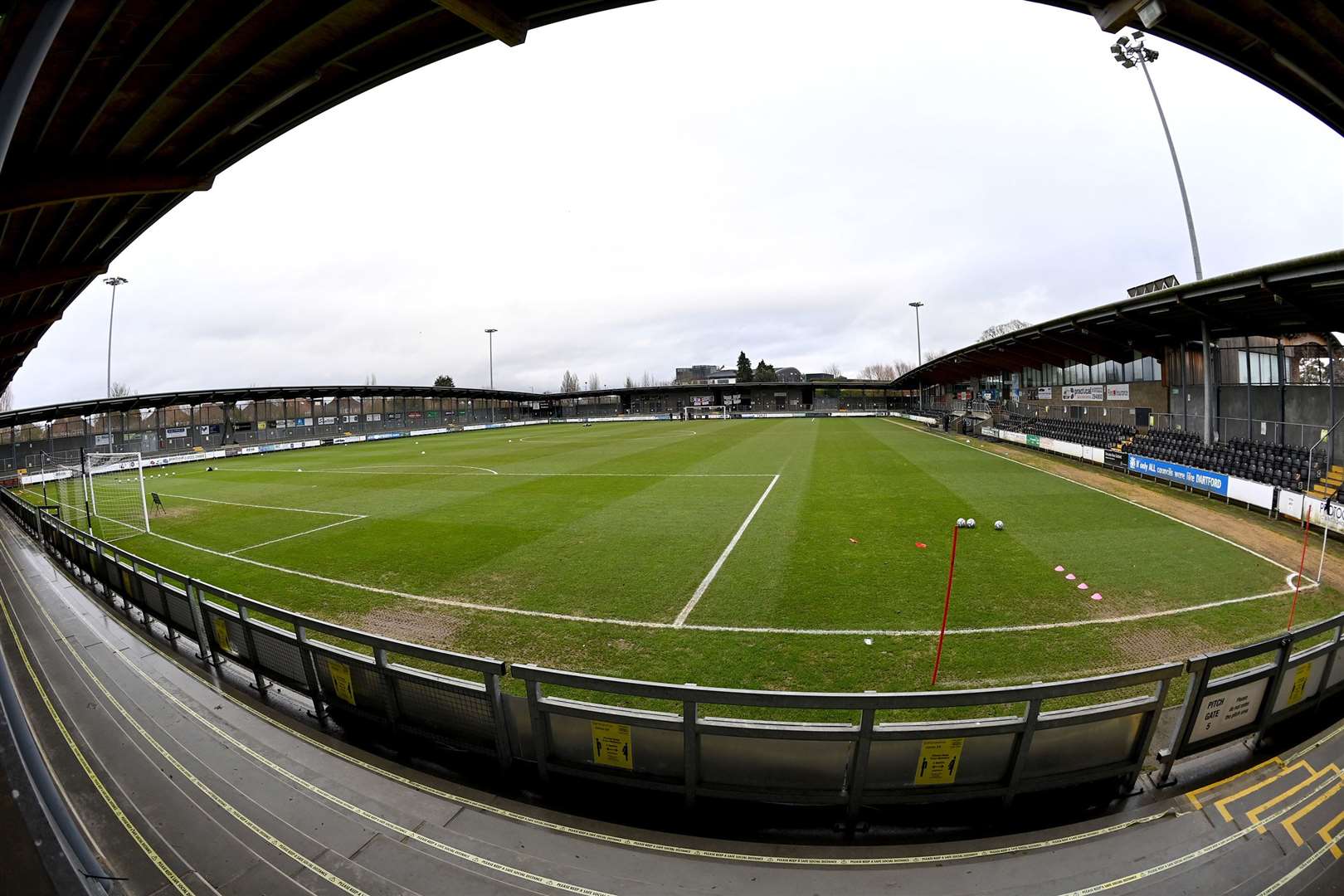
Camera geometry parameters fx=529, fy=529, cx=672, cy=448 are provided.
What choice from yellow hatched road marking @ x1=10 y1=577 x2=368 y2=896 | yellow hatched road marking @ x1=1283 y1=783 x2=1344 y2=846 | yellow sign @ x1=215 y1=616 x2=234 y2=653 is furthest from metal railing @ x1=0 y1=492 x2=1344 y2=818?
yellow sign @ x1=215 y1=616 x2=234 y2=653

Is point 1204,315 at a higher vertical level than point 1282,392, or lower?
higher

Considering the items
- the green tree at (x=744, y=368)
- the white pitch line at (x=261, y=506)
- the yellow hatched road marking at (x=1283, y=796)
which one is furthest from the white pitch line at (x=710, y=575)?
the green tree at (x=744, y=368)

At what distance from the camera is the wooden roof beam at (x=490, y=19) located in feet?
14.9

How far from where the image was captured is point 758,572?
1190cm

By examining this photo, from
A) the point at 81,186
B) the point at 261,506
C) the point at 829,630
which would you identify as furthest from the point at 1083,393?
the point at 261,506

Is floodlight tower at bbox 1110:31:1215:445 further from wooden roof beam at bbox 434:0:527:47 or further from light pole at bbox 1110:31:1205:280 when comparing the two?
wooden roof beam at bbox 434:0:527:47

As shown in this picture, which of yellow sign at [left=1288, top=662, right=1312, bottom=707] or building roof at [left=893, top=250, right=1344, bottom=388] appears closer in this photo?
yellow sign at [left=1288, top=662, right=1312, bottom=707]

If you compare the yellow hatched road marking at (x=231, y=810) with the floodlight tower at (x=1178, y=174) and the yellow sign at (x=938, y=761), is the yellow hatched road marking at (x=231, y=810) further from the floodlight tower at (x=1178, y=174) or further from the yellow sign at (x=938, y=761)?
the floodlight tower at (x=1178, y=174)

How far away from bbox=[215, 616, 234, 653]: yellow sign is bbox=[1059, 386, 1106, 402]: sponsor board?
44.1m

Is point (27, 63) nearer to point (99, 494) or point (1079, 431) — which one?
point (99, 494)

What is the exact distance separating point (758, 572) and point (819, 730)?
748cm

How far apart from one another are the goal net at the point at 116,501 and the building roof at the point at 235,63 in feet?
53.2

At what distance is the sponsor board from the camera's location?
34.9 meters

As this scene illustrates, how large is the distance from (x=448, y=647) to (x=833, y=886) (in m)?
6.64
